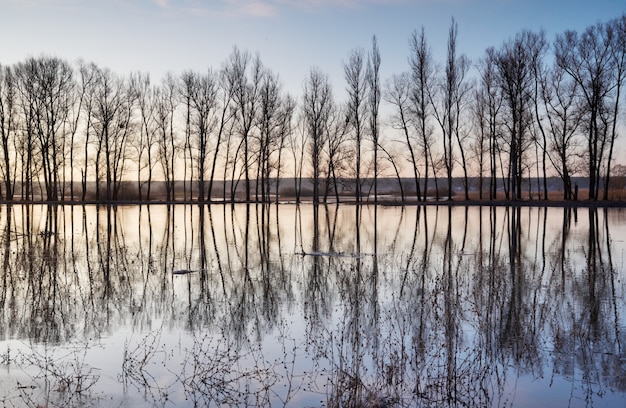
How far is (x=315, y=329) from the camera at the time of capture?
870cm

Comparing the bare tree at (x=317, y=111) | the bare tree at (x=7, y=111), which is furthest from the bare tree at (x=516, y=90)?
the bare tree at (x=7, y=111)

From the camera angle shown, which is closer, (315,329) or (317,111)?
(315,329)

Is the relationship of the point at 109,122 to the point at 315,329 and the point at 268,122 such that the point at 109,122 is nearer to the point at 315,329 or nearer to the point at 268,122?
the point at 268,122

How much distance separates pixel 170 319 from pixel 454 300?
5034 mm

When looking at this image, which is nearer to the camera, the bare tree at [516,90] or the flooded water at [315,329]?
the flooded water at [315,329]

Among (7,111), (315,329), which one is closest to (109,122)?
(7,111)

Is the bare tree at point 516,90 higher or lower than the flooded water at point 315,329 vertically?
higher

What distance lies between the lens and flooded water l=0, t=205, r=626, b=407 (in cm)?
636

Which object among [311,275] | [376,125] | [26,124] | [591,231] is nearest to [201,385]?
[311,275]

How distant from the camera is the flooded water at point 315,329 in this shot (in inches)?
250

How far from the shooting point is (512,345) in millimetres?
7812

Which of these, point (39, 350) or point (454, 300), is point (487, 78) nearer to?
point (454, 300)

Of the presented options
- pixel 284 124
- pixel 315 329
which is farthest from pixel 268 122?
pixel 315 329

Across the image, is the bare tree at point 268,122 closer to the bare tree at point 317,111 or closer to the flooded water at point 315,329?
the bare tree at point 317,111
